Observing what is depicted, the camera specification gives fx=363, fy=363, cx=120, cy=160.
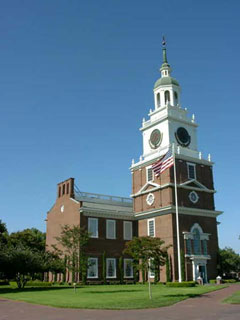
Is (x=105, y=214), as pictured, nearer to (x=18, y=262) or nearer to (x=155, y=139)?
(x=155, y=139)

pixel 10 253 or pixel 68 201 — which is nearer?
pixel 10 253

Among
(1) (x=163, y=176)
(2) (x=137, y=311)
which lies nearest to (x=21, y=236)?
(1) (x=163, y=176)

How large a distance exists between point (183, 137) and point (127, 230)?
14.8m

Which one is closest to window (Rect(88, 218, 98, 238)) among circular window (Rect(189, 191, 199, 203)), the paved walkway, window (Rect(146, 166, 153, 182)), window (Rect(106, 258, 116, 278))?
window (Rect(106, 258, 116, 278))

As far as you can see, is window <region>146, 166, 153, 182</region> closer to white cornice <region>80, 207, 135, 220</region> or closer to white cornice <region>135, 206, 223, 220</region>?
white cornice <region>135, 206, 223, 220</region>

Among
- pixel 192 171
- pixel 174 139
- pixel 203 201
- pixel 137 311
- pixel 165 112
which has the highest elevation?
pixel 165 112

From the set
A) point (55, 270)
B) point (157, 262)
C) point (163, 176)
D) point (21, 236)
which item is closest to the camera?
point (157, 262)

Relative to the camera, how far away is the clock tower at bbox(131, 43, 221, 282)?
144ft

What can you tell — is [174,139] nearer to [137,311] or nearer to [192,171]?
[192,171]

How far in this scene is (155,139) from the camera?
166 ft

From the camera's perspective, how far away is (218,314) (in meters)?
17.0

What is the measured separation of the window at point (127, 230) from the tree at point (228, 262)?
1186 centimetres

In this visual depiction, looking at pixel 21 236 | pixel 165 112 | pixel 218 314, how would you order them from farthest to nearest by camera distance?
pixel 21 236, pixel 165 112, pixel 218 314

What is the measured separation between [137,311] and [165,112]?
3479 cm
